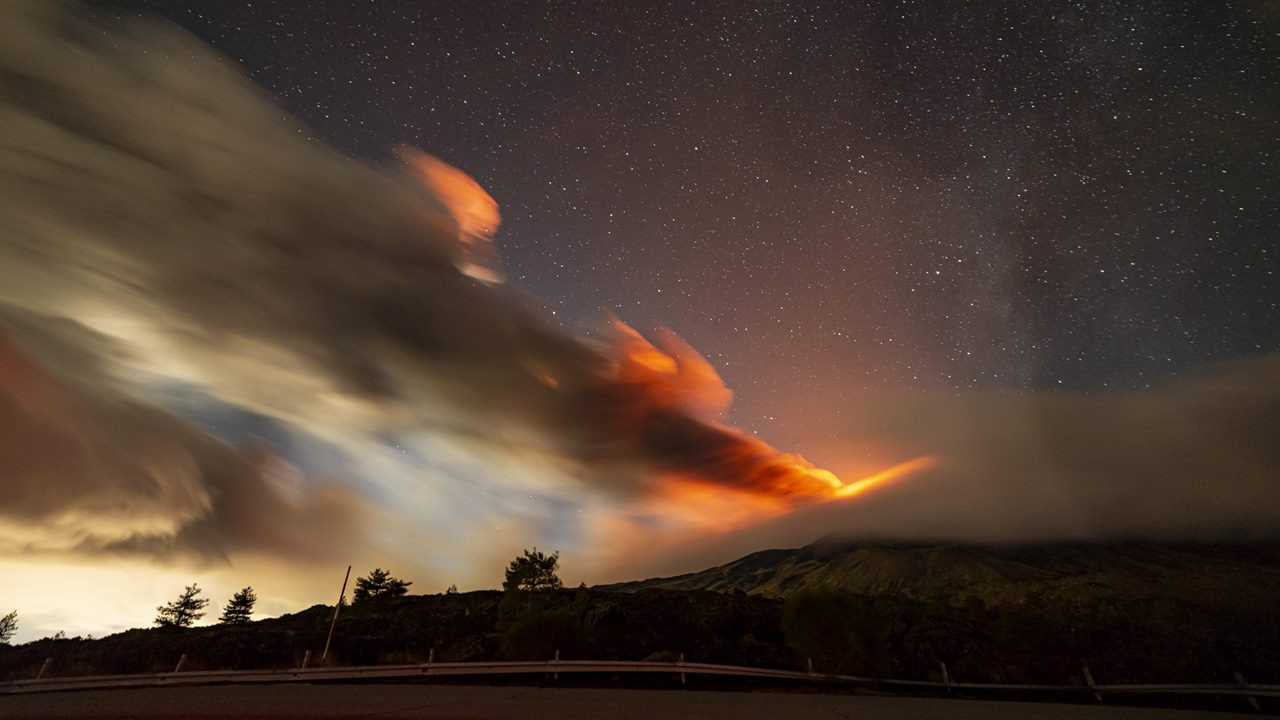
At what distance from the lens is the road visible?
12.4 metres

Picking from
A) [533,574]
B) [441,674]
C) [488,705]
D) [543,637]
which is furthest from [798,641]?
[533,574]

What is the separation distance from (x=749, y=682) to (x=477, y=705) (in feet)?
45.7

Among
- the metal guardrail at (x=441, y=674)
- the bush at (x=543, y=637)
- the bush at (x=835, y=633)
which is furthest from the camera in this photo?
the bush at (x=835, y=633)

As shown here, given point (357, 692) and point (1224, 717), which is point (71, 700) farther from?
point (1224, 717)

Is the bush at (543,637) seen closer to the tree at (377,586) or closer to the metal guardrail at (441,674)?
the metal guardrail at (441,674)

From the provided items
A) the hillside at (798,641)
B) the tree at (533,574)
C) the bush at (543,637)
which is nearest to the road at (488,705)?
the hillside at (798,641)

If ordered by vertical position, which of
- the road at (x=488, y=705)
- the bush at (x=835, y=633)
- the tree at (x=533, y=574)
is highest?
the tree at (x=533, y=574)

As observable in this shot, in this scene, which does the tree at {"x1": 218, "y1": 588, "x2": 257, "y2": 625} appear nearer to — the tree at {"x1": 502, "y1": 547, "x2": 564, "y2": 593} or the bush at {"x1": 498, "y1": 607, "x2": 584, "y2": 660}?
the tree at {"x1": 502, "y1": 547, "x2": 564, "y2": 593}

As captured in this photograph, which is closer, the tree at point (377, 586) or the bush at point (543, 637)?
the bush at point (543, 637)

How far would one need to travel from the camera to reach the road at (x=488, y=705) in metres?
12.4

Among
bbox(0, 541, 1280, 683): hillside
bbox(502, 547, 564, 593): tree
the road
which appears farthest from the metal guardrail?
bbox(502, 547, 564, 593): tree

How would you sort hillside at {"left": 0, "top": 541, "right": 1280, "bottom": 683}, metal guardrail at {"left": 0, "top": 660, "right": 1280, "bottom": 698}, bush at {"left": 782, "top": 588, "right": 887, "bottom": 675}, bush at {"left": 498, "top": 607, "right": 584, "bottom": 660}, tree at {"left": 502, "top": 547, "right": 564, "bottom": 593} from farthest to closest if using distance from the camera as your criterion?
tree at {"left": 502, "top": 547, "right": 564, "bottom": 593}
hillside at {"left": 0, "top": 541, "right": 1280, "bottom": 683}
bush at {"left": 782, "top": 588, "right": 887, "bottom": 675}
bush at {"left": 498, "top": 607, "right": 584, "bottom": 660}
metal guardrail at {"left": 0, "top": 660, "right": 1280, "bottom": 698}

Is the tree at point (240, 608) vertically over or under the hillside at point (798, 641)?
over

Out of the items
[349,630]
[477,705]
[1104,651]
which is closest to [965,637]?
[1104,651]
